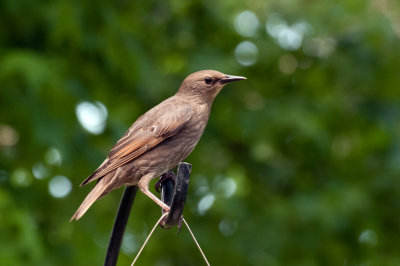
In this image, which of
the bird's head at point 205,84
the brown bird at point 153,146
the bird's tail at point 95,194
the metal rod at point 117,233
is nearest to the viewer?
the metal rod at point 117,233

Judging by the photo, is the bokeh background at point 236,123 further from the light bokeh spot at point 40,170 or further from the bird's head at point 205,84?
the bird's head at point 205,84

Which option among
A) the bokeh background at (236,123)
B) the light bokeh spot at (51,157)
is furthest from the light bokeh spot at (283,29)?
the light bokeh spot at (51,157)

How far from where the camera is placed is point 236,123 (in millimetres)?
5906

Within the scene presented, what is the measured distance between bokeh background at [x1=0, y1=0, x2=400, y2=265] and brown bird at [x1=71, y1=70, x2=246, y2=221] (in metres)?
1.60

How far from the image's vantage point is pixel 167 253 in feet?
19.7

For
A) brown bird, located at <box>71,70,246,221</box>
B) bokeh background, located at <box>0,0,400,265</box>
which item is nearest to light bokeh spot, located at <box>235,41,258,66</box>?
bokeh background, located at <box>0,0,400,265</box>

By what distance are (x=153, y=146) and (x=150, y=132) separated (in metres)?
0.10

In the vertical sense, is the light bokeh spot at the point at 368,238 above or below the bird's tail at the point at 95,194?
below

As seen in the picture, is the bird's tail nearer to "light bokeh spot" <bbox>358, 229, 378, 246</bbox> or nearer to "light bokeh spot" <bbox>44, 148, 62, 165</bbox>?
"light bokeh spot" <bbox>44, 148, 62, 165</bbox>

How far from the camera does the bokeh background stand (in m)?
5.02

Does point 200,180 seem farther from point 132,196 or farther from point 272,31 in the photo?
point 132,196

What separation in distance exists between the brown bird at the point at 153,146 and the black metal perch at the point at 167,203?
0.10 metres

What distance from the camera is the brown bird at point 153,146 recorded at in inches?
124

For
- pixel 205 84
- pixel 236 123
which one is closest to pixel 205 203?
pixel 236 123
